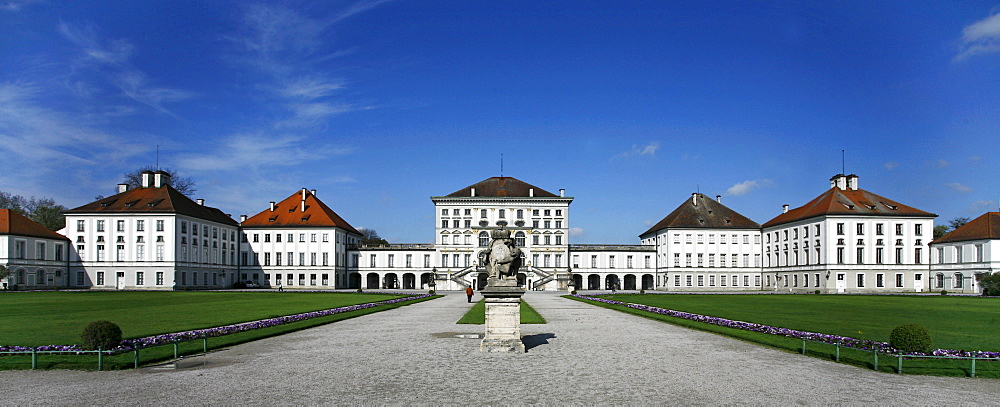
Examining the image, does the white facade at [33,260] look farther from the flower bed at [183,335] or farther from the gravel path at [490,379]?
the gravel path at [490,379]

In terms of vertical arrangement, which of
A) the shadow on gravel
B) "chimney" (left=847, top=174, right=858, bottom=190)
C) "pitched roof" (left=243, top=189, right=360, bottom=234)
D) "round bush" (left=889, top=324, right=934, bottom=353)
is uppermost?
"chimney" (left=847, top=174, right=858, bottom=190)

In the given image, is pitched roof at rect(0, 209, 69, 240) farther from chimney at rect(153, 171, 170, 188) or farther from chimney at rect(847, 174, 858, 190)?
chimney at rect(847, 174, 858, 190)

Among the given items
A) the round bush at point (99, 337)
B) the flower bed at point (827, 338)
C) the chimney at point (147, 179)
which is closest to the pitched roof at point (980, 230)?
the flower bed at point (827, 338)

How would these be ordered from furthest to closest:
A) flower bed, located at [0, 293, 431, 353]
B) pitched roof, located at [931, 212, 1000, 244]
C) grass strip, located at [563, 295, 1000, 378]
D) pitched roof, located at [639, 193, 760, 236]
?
pitched roof, located at [639, 193, 760, 236]
pitched roof, located at [931, 212, 1000, 244]
flower bed, located at [0, 293, 431, 353]
grass strip, located at [563, 295, 1000, 378]

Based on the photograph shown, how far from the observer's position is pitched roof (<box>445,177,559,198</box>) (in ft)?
299

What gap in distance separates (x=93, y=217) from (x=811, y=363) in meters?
78.4

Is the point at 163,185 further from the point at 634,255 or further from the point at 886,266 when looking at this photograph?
the point at 886,266

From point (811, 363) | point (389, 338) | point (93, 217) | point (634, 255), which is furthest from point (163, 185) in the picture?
point (811, 363)

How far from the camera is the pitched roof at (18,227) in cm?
6544

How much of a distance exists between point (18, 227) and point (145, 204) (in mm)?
12037

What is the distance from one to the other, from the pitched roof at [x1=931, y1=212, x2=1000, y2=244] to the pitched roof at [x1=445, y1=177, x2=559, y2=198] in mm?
44171

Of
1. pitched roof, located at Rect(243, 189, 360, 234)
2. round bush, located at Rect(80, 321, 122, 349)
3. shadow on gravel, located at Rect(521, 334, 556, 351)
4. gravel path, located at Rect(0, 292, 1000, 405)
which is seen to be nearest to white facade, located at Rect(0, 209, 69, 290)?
pitched roof, located at Rect(243, 189, 360, 234)

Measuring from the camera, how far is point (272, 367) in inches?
587

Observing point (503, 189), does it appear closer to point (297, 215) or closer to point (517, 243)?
point (517, 243)
